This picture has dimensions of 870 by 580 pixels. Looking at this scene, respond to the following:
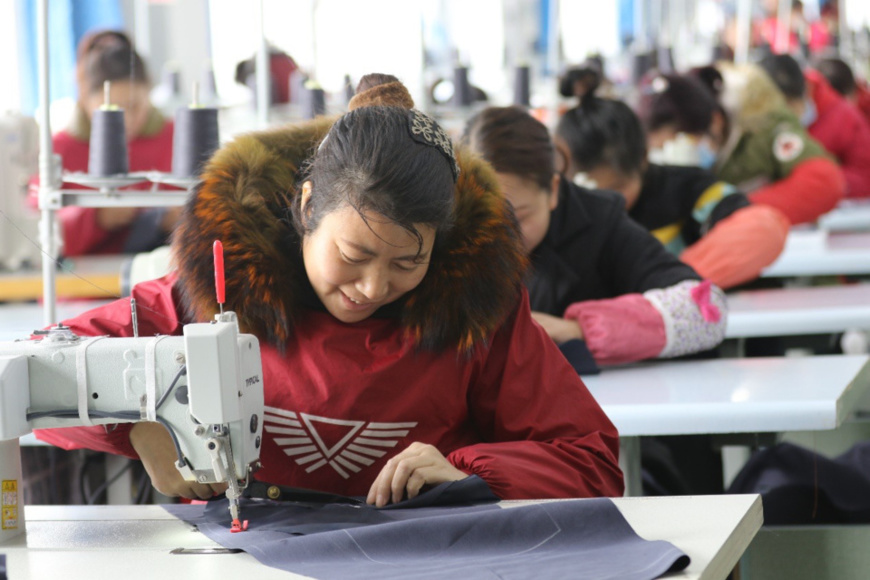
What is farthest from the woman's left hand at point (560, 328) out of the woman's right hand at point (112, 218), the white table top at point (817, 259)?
the woman's right hand at point (112, 218)

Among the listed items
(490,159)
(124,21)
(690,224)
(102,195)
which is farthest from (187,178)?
(124,21)

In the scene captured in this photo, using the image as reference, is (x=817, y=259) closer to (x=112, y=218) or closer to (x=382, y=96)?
(x=112, y=218)

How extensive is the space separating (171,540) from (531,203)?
1170 millimetres

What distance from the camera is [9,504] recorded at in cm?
141

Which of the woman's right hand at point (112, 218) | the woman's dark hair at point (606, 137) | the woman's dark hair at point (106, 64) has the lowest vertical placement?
the woman's right hand at point (112, 218)

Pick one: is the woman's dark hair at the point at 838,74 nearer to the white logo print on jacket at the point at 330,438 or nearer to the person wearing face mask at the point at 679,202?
the person wearing face mask at the point at 679,202

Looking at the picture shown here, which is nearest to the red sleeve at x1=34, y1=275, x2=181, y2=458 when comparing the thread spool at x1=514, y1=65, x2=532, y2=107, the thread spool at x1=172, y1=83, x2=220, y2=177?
the thread spool at x1=172, y1=83, x2=220, y2=177

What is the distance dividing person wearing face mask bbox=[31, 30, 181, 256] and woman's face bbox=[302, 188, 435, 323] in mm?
2472

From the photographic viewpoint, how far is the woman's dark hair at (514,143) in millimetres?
2299

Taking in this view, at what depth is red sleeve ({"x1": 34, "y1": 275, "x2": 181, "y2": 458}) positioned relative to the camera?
1.55 meters

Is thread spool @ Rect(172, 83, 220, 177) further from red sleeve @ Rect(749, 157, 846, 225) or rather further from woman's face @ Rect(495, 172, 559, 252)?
red sleeve @ Rect(749, 157, 846, 225)

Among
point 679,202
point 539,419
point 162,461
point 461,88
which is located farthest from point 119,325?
point 461,88

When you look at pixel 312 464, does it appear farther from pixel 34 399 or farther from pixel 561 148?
pixel 561 148

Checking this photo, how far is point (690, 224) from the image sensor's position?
10.6ft
